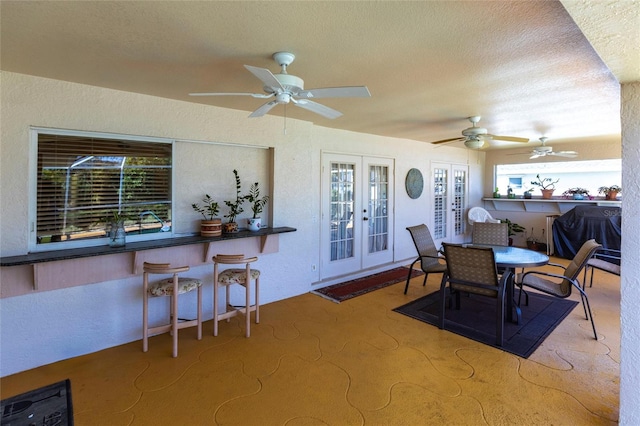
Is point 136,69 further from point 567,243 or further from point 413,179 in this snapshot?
point 567,243

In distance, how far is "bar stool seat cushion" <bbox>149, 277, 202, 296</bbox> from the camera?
2852 mm

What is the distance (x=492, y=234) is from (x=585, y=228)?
286 centimetres

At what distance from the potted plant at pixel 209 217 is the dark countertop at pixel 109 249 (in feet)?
0.23

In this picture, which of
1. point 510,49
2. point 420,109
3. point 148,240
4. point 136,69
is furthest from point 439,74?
point 148,240

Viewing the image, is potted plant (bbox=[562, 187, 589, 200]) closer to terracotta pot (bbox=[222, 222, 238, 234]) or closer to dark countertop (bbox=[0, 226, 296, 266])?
dark countertop (bbox=[0, 226, 296, 266])

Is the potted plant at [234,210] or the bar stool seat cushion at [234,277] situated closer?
the bar stool seat cushion at [234,277]

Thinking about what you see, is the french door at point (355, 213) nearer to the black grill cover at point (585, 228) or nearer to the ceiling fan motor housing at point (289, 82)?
the ceiling fan motor housing at point (289, 82)

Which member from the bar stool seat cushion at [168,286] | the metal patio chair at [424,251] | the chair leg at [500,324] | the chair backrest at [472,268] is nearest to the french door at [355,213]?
the metal patio chair at [424,251]

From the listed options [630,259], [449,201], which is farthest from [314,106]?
[449,201]

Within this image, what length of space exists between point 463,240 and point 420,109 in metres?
4.81

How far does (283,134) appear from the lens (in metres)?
4.00

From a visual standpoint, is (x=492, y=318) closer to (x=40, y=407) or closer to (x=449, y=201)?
(x=449, y=201)

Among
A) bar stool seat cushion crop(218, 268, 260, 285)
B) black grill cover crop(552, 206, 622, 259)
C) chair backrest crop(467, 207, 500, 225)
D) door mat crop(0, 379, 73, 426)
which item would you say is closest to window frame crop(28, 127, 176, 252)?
bar stool seat cushion crop(218, 268, 260, 285)

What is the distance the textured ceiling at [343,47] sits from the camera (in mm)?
1599
